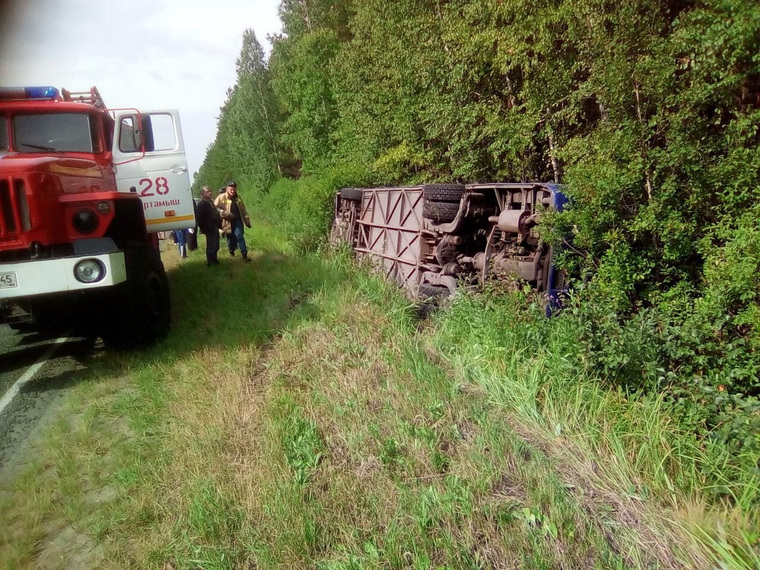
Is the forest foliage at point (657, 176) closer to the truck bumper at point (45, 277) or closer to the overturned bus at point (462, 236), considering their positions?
the overturned bus at point (462, 236)

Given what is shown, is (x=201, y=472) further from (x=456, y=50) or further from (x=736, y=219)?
(x=456, y=50)

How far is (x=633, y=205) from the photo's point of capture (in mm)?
4215

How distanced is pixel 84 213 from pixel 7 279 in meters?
0.91

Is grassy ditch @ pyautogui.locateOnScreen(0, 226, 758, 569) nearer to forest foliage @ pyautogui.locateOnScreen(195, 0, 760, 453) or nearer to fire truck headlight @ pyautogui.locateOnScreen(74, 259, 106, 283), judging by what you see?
forest foliage @ pyautogui.locateOnScreen(195, 0, 760, 453)

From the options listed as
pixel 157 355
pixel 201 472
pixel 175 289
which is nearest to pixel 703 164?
pixel 201 472

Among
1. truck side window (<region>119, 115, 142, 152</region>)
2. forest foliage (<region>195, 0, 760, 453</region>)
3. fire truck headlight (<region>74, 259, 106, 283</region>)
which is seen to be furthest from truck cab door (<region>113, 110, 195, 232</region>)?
forest foliage (<region>195, 0, 760, 453</region>)

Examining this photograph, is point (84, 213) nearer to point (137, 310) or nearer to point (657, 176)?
point (137, 310)

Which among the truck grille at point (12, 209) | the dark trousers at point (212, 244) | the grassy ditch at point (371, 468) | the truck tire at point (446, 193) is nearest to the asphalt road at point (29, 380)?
→ the grassy ditch at point (371, 468)

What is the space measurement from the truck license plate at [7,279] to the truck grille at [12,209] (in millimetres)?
450

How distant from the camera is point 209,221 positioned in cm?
859

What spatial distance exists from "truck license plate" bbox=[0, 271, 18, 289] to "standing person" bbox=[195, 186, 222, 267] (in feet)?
15.9

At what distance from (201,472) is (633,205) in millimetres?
4111

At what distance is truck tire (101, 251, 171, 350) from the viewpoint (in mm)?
4781

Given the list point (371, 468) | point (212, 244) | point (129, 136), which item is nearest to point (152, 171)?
point (129, 136)
